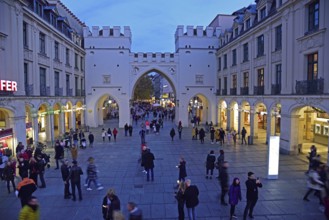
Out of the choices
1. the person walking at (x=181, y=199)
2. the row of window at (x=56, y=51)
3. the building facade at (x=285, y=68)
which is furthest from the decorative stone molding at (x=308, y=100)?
the row of window at (x=56, y=51)

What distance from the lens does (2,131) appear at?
14.0 metres

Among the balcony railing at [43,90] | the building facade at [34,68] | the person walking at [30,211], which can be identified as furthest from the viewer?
the balcony railing at [43,90]

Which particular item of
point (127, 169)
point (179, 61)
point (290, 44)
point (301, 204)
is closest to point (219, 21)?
point (179, 61)

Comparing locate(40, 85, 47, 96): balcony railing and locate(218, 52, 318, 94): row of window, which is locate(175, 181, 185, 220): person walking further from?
locate(40, 85, 47, 96): balcony railing

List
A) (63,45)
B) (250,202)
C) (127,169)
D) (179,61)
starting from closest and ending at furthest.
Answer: (250,202) → (127,169) → (63,45) → (179,61)

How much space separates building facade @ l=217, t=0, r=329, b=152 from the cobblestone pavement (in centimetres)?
329

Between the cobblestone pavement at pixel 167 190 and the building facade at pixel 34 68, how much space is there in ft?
15.0

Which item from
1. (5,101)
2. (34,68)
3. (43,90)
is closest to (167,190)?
(5,101)

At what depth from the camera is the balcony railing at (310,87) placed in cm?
1370

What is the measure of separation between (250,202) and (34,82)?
17259mm

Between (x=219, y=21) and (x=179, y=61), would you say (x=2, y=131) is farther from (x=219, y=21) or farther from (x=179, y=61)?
(x=219, y=21)

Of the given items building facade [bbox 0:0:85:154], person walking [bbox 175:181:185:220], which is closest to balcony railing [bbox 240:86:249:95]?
building facade [bbox 0:0:85:154]

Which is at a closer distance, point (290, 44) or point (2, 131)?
point (2, 131)

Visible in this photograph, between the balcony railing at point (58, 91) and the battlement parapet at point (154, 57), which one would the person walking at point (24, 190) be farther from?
the battlement parapet at point (154, 57)
